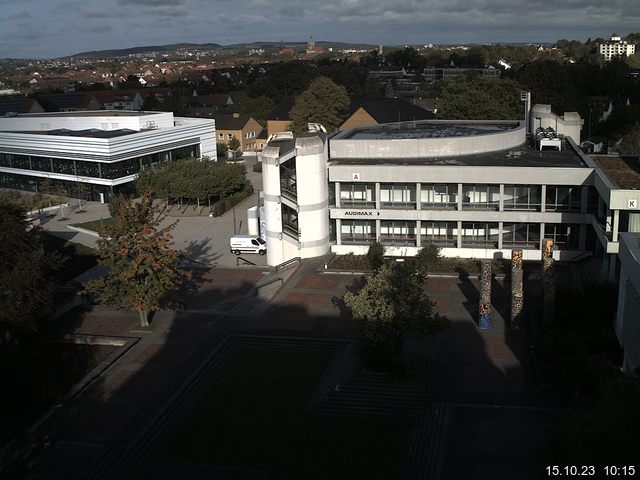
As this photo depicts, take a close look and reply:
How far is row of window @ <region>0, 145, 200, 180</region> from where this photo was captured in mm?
56922

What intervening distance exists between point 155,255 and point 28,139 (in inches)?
1545

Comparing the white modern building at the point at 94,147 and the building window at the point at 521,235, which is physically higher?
the white modern building at the point at 94,147

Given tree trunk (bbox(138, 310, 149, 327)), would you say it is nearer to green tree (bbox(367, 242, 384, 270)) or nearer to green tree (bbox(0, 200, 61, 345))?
green tree (bbox(0, 200, 61, 345))

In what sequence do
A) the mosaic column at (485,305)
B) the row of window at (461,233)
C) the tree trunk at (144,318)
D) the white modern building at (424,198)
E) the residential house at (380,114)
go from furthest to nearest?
the residential house at (380,114) → the row of window at (461,233) → the white modern building at (424,198) → the tree trunk at (144,318) → the mosaic column at (485,305)

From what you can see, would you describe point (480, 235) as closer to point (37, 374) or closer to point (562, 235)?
point (562, 235)

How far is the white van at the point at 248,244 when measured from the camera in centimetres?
4100

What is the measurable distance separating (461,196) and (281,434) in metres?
19.8

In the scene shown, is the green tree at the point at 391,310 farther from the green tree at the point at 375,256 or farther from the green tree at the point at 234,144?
the green tree at the point at 234,144

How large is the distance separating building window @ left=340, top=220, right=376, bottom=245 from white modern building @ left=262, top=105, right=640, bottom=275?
0.18 ft

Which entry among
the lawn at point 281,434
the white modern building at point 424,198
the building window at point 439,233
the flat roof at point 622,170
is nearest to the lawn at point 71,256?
the white modern building at point 424,198

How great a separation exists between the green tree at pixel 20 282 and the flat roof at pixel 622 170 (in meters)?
24.0

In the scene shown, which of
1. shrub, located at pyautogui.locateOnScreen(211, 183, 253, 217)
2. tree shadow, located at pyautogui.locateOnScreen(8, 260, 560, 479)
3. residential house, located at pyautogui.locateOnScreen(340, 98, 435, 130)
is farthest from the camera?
residential house, located at pyautogui.locateOnScreen(340, 98, 435, 130)

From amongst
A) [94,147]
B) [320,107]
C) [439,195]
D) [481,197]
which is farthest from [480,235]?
[320,107]

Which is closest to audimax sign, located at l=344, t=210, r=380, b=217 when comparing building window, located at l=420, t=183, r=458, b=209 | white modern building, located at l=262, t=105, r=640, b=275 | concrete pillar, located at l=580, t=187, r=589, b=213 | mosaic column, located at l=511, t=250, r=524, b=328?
white modern building, located at l=262, t=105, r=640, b=275
